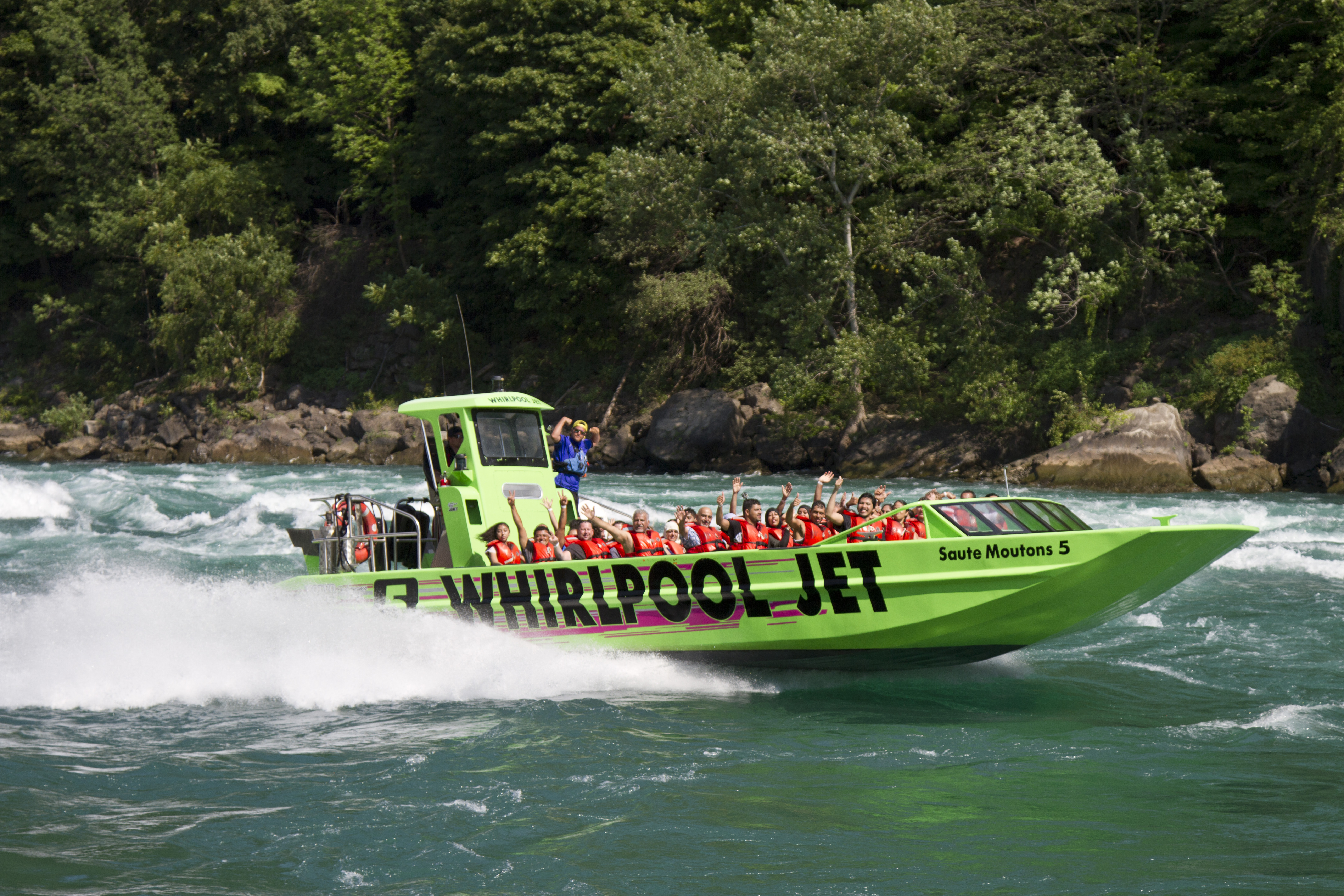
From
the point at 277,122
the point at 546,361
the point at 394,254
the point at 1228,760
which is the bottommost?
the point at 1228,760

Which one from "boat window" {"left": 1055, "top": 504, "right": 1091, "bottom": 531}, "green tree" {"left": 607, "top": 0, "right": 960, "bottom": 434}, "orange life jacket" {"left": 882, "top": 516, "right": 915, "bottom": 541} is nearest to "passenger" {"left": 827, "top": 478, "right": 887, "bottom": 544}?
"orange life jacket" {"left": 882, "top": 516, "right": 915, "bottom": 541}

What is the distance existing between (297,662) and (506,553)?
215 cm

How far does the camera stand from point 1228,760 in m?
8.50

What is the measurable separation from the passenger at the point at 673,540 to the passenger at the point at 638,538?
0.18 feet

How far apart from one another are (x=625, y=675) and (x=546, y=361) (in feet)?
113

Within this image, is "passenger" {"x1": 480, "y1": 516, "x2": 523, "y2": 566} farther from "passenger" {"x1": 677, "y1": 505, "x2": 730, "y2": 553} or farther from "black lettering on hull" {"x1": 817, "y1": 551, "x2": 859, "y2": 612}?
"black lettering on hull" {"x1": 817, "y1": 551, "x2": 859, "y2": 612}

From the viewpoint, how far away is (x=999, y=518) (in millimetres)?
9875

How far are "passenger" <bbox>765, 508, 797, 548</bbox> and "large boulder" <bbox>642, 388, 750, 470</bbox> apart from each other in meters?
23.1

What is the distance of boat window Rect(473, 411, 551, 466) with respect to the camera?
40.0 feet

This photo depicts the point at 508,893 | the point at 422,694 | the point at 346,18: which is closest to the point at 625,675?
the point at 422,694

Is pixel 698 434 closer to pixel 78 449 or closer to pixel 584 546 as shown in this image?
pixel 584 546

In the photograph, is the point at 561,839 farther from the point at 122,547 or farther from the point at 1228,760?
the point at 122,547

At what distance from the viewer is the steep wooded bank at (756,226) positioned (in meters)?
30.4

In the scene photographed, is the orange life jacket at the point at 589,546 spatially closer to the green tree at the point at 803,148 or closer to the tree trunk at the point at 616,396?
the green tree at the point at 803,148
